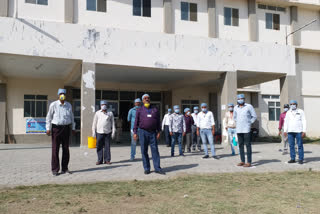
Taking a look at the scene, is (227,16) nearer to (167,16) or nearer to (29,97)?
(167,16)

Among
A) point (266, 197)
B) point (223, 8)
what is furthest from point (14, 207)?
point (223, 8)

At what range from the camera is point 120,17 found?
15.2 m

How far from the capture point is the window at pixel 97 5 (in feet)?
48.0

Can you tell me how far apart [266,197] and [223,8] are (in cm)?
1513

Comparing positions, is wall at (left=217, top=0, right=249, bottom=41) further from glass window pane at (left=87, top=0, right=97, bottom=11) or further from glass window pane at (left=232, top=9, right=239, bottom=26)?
glass window pane at (left=87, top=0, right=97, bottom=11)

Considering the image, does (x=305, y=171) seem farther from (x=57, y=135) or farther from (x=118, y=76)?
(x=118, y=76)

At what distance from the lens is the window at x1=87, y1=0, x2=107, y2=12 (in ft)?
48.0

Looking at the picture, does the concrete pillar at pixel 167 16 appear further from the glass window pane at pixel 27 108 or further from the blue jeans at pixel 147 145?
the blue jeans at pixel 147 145

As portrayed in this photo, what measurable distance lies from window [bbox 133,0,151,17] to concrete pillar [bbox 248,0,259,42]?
681 centimetres

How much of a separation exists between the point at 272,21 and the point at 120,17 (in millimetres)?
11284

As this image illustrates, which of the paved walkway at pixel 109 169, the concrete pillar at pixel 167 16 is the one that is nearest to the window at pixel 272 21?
the concrete pillar at pixel 167 16

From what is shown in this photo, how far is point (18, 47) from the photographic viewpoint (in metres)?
11.5

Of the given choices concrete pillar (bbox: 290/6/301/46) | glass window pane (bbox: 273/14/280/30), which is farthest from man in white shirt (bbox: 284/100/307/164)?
concrete pillar (bbox: 290/6/301/46)

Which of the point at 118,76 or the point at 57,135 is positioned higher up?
the point at 118,76
